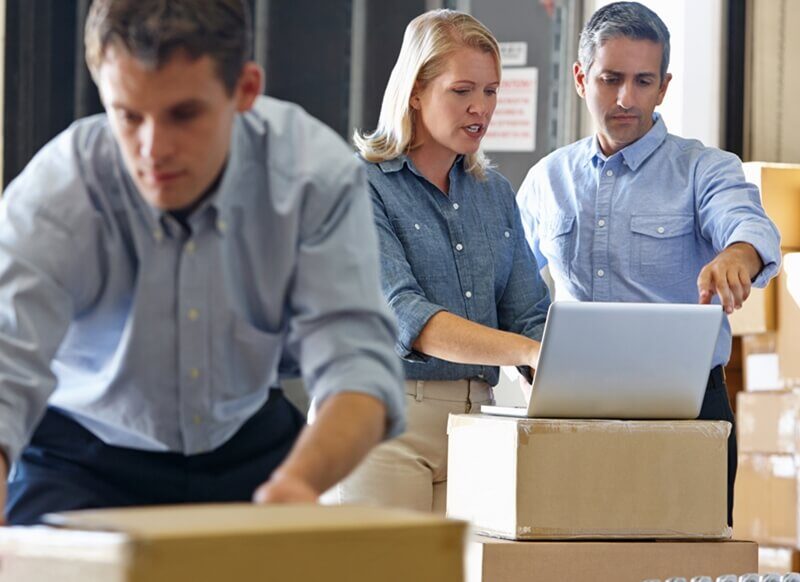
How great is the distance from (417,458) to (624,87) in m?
0.69

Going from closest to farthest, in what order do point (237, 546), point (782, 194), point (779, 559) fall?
point (237, 546) → point (782, 194) → point (779, 559)

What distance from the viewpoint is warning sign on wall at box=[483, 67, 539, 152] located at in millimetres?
3664

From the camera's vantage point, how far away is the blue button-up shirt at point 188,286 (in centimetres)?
123

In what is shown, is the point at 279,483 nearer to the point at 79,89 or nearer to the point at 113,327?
the point at 113,327

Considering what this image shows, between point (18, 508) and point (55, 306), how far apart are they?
0.24m

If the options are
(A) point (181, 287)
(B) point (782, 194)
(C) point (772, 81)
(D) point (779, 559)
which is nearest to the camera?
(A) point (181, 287)

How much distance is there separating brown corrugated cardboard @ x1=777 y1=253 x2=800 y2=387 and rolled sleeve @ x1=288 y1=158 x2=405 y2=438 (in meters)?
2.37

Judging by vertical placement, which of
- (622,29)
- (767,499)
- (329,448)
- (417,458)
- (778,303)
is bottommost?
(767,499)

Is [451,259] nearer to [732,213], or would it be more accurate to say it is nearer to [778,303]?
[732,213]

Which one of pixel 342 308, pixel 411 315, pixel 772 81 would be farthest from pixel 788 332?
pixel 342 308

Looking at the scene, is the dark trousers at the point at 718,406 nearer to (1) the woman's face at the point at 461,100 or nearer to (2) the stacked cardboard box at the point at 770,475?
(1) the woman's face at the point at 461,100

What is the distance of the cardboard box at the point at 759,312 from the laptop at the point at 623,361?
5.17 feet

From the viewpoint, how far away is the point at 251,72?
127 cm

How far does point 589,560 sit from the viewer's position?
2004mm
